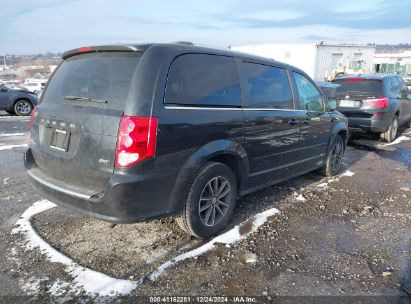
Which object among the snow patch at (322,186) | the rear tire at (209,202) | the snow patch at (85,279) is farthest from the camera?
the snow patch at (322,186)

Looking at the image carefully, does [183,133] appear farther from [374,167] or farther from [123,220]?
[374,167]

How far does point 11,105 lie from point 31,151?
38.4ft

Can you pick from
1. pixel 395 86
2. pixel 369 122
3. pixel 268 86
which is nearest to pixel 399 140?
pixel 395 86

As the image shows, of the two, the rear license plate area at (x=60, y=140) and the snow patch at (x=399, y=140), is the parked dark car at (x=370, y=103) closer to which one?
the snow patch at (x=399, y=140)

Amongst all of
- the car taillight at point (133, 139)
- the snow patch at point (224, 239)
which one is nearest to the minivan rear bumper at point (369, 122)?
the snow patch at point (224, 239)

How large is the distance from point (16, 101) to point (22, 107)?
33 centimetres

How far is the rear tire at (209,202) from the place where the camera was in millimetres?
3475

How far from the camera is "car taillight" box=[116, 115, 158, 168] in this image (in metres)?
2.90

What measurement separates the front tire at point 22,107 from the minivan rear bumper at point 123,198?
12432mm

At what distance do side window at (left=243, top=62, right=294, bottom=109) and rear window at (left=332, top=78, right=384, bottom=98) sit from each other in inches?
190

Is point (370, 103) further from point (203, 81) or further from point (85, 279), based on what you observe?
point (85, 279)

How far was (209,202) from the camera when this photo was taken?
12.2 ft

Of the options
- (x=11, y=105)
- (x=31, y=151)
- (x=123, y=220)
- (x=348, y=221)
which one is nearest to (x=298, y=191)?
(x=348, y=221)

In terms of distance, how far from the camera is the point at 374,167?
6.93 metres
